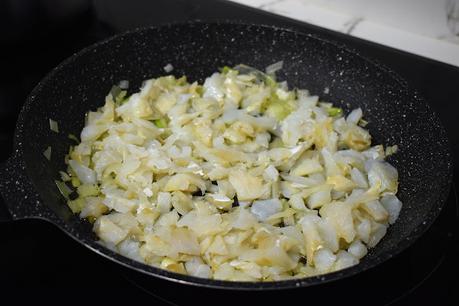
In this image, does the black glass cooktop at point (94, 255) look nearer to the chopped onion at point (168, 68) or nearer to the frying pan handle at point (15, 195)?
the frying pan handle at point (15, 195)

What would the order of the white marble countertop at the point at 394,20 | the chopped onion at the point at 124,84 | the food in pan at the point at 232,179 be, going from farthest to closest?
the white marble countertop at the point at 394,20 → the chopped onion at the point at 124,84 → the food in pan at the point at 232,179

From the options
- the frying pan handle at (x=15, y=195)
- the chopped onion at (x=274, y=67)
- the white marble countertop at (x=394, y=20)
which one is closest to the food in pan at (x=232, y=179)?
the chopped onion at (x=274, y=67)

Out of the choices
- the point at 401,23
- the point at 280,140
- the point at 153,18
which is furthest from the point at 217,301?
Result: the point at 401,23

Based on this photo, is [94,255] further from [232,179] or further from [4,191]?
[232,179]

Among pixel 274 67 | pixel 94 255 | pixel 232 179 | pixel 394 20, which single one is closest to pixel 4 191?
pixel 94 255

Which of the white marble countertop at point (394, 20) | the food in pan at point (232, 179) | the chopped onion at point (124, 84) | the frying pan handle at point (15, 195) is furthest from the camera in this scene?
the white marble countertop at point (394, 20)

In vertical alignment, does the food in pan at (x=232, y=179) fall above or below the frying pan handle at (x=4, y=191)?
below

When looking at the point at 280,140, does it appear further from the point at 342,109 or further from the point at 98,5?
the point at 98,5
